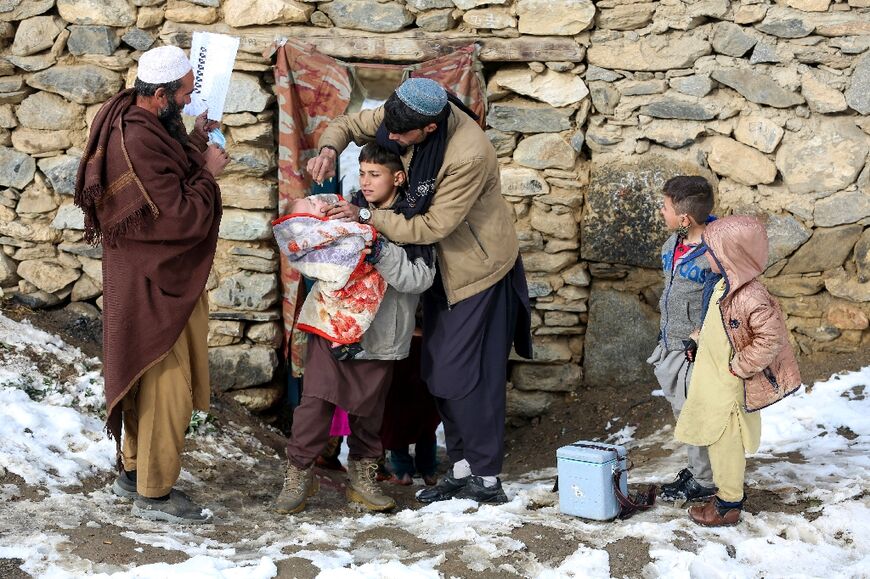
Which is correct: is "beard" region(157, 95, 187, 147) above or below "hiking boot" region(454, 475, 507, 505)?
above

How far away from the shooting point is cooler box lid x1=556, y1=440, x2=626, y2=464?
3.57 m

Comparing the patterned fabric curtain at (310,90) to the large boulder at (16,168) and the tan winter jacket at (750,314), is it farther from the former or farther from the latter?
the tan winter jacket at (750,314)

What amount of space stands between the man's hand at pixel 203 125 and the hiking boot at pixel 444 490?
1780 mm

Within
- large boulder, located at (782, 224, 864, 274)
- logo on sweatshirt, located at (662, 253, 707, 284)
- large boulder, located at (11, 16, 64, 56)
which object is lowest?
large boulder, located at (782, 224, 864, 274)

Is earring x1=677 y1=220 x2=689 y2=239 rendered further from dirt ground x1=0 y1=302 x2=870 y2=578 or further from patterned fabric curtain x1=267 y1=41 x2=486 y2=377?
patterned fabric curtain x1=267 y1=41 x2=486 y2=377

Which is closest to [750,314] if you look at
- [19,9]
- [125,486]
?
[125,486]

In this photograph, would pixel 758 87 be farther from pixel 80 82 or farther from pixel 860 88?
pixel 80 82

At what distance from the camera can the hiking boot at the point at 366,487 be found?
3947mm

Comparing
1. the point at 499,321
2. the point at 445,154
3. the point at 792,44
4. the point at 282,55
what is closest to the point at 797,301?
the point at 792,44

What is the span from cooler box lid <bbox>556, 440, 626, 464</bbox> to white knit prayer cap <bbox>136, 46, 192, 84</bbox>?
79.4 inches

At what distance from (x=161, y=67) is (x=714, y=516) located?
8.52ft

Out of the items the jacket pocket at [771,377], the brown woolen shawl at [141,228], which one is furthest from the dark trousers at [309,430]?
the jacket pocket at [771,377]

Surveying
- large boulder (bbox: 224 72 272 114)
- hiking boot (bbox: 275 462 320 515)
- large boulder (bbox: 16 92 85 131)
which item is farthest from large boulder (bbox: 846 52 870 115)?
large boulder (bbox: 16 92 85 131)

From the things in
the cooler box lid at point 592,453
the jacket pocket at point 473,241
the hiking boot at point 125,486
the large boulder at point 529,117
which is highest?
the large boulder at point 529,117
